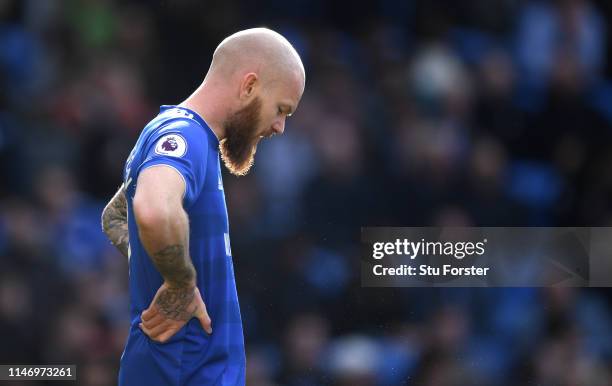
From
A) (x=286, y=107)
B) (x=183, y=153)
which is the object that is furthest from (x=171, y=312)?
(x=286, y=107)

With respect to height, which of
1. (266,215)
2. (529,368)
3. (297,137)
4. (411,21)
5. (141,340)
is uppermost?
(411,21)

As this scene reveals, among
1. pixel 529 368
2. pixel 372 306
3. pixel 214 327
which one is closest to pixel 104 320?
pixel 372 306

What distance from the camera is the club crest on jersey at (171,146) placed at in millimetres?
2877

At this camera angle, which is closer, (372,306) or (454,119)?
(372,306)

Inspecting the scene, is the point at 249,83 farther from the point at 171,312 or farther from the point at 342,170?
the point at 342,170

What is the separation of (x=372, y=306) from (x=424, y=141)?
128 centimetres

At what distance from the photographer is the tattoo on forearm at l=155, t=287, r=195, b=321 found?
2.97 meters

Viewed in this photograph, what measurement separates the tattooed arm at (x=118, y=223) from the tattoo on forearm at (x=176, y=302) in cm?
66

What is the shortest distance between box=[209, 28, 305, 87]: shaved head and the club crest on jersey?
356mm

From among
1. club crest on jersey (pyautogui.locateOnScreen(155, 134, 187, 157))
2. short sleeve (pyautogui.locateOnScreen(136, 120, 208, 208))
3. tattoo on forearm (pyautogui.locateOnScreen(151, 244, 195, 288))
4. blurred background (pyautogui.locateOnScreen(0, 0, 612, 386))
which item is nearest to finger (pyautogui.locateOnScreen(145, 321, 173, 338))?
tattoo on forearm (pyautogui.locateOnScreen(151, 244, 195, 288))

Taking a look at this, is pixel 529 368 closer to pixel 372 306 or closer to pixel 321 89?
pixel 372 306

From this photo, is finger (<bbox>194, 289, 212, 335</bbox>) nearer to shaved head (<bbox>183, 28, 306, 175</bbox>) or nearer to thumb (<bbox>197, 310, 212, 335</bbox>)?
thumb (<bbox>197, 310, 212, 335</bbox>)

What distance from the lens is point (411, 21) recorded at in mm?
7984

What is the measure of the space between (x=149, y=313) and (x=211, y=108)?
62cm
